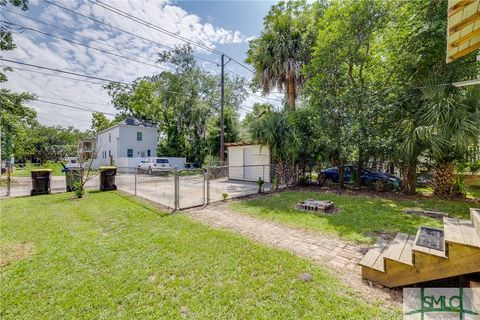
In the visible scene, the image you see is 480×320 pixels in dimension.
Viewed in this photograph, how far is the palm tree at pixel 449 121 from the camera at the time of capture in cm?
617

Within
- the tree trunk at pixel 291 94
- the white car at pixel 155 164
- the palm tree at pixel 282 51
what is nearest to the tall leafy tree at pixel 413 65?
the palm tree at pixel 282 51

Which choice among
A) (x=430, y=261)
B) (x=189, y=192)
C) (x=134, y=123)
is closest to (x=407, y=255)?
(x=430, y=261)

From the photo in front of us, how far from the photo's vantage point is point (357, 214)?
552 centimetres

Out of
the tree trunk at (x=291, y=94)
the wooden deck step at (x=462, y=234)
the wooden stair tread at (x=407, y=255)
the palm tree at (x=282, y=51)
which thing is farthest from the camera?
the tree trunk at (x=291, y=94)

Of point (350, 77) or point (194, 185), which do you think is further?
point (194, 185)

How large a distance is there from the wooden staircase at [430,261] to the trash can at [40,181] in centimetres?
1150

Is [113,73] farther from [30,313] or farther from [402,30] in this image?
[402,30]

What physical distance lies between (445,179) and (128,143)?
25.0 metres

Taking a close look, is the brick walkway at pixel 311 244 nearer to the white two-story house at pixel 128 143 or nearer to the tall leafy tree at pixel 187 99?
the tall leafy tree at pixel 187 99

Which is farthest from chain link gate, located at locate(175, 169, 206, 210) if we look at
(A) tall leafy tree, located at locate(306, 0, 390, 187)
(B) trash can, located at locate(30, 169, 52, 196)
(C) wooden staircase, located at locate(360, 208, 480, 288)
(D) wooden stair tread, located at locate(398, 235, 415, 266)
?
(A) tall leafy tree, located at locate(306, 0, 390, 187)

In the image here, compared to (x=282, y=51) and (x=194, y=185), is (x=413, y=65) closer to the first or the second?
(x=282, y=51)

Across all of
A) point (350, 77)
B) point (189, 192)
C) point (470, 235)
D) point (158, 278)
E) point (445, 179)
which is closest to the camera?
point (470, 235)
